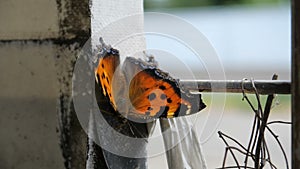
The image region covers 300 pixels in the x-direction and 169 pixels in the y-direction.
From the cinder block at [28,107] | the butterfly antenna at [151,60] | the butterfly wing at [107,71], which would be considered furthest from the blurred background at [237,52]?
the cinder block at [28,107]

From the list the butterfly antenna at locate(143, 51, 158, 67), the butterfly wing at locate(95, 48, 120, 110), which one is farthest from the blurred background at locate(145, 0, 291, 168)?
the butterfly wing at locate(95, 48, 120, 110)

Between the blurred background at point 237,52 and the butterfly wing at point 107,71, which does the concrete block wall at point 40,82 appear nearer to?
the butterfly wing at point 107,71

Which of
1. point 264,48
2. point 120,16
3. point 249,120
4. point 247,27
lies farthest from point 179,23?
point 247,27

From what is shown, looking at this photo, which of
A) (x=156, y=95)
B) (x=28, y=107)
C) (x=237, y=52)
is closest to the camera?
(x=156, y=95)

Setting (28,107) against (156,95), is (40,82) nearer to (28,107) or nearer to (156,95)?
(28,107)

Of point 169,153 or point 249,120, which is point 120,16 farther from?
point 249,120

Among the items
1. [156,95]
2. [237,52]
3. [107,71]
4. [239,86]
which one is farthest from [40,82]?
[237,52]

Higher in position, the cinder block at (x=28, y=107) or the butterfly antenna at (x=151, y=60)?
the butterfly antenna at (x=151, y=60)
